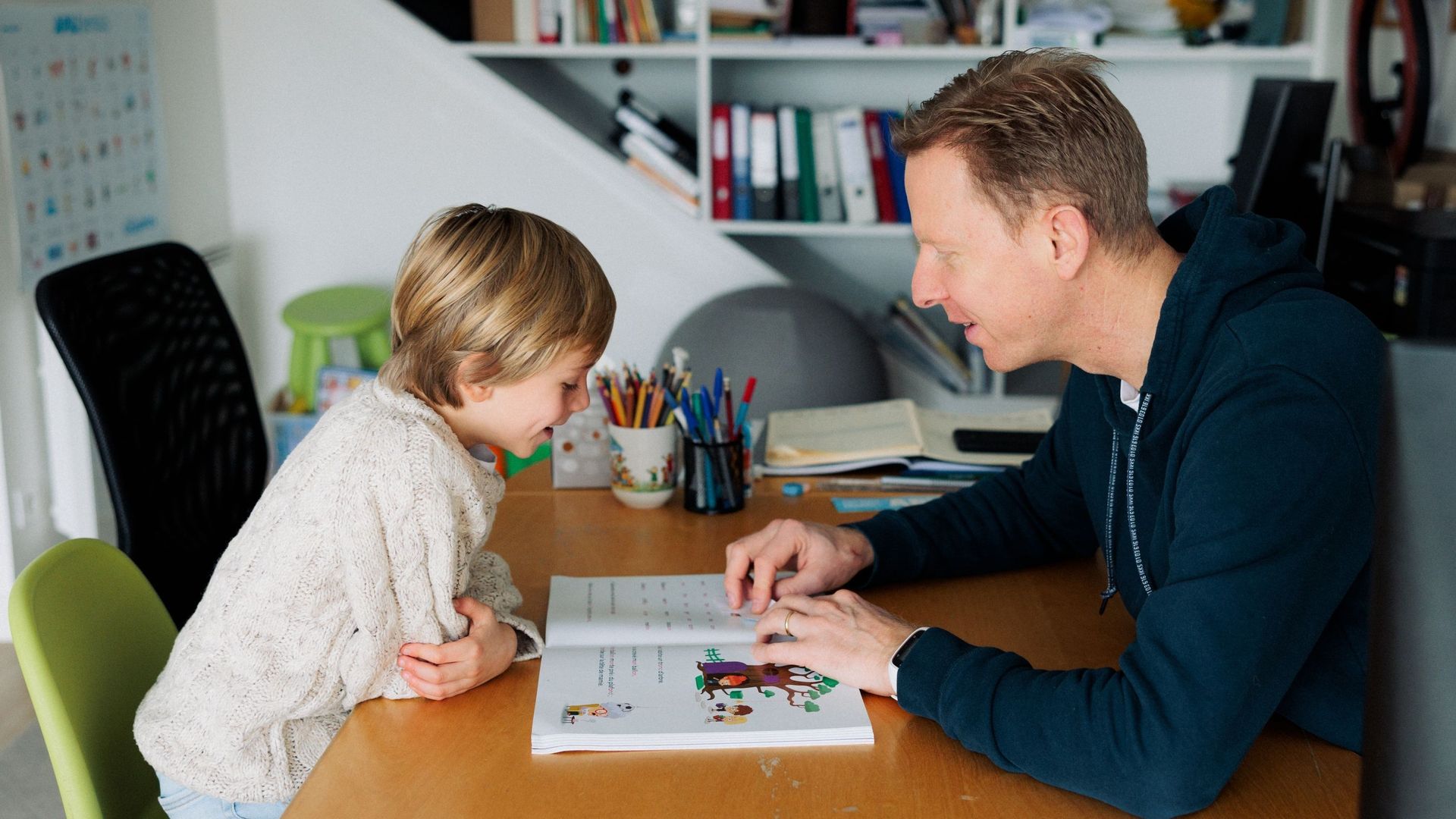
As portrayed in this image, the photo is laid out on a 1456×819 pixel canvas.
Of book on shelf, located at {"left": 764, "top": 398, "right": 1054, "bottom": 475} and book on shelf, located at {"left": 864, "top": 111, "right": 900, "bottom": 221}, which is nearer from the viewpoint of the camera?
book on shelf, located at {"left": 764, "top": 398, "right": 1054, "bottom": 475}

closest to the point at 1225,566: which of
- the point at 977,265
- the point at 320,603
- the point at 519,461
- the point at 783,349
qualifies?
the point at 977,265

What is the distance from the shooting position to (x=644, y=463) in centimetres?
157

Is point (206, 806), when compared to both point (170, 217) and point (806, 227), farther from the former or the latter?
point (806, 227)

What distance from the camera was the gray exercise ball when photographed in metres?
3.10

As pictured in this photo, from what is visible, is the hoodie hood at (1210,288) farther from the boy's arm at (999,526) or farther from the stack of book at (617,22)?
the stack of book at (617,22)

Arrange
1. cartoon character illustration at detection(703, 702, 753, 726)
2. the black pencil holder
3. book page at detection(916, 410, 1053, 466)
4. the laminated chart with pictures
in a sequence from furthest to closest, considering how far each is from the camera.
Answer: the laminated chart with pictures → book page at detection(916, 410, 1053, 466) → the black pencil holder → cartoon character illustration at detection(703, 702, 753, 726)

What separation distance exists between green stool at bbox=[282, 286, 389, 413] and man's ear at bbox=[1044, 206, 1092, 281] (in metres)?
2.43

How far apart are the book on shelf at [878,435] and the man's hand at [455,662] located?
69 cm

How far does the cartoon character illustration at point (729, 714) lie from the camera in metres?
1.01

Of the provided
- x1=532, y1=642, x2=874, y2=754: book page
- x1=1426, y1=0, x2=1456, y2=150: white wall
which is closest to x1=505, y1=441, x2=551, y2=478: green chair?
x1=532, y1=642, x2=874, y2=754: book page

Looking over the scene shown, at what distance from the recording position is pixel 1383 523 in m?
0.48

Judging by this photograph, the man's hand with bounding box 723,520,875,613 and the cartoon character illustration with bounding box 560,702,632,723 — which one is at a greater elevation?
the man's hand with bounding box 723,520,875,613

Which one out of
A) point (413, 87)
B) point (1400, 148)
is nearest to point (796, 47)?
point (413, 87)

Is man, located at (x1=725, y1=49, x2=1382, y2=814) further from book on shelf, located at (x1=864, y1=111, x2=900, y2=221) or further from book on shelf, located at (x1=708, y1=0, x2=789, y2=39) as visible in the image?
book on shelf, located at (x1=708, y1=0, x2=789, y2=39)
